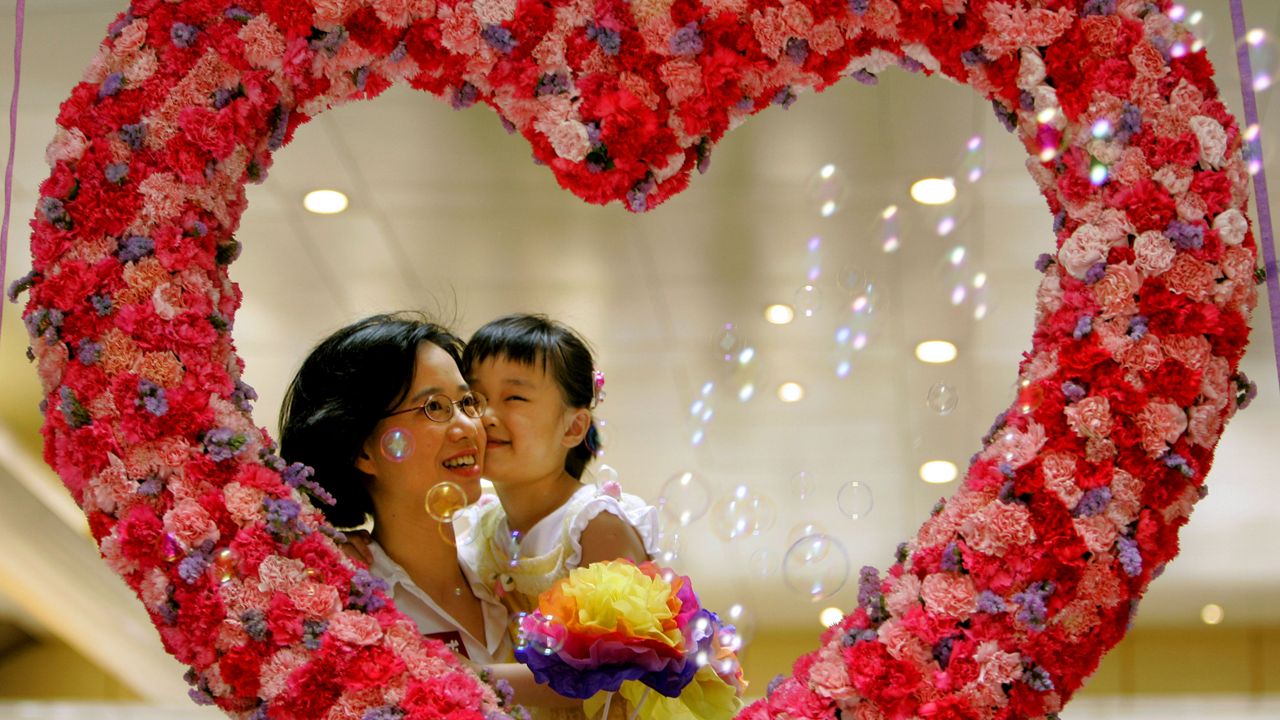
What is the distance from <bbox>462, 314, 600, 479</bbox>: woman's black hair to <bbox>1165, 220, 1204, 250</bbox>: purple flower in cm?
88

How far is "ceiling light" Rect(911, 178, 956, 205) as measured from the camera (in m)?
4.05

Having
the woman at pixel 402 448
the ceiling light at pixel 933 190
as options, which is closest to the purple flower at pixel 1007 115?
the woman at pixel 402 448

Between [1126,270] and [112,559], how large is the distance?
140 cm

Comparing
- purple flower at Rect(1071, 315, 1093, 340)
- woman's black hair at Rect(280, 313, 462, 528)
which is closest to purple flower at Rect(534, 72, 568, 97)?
woman's black hair at Rect(280, 313, 462, 528)

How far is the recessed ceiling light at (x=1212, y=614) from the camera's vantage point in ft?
24.7

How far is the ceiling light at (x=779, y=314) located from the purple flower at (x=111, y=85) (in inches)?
107

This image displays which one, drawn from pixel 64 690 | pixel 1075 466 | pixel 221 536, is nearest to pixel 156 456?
pixel 221 536

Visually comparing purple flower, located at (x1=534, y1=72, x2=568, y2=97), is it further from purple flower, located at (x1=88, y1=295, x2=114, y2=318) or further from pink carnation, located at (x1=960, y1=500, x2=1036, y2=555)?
pink carnation, located at (x1=960, y1=500, x2=1036, y2=555)

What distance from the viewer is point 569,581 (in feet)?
6.54

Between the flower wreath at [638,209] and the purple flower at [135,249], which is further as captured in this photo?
the purple flower at [135,249]

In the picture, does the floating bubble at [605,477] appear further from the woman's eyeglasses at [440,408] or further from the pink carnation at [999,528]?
the pink carnation at [999,528]

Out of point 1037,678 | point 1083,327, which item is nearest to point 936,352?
point 1083,327

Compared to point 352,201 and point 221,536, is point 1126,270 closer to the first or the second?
point 221,536

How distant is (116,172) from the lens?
204cm
